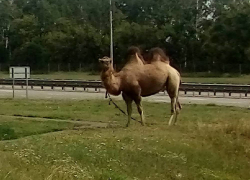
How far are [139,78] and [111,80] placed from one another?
1.01 m

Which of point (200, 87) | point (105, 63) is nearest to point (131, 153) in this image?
point (105, 63)

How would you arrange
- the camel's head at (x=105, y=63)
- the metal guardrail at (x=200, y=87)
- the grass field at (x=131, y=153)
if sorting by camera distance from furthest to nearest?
the metal guardrail at (x=200, y=87), the camel's head at (x=105, y=63), the grass field at (x=131, y=153)

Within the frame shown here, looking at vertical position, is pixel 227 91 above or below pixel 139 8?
below

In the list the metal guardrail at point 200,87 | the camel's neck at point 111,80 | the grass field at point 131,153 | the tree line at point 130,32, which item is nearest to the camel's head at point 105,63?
the camel's neck at point 111,80

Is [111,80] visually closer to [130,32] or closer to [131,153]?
[131,153]

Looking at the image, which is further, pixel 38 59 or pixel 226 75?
pixel 38 59

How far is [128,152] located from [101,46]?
55.8 meters

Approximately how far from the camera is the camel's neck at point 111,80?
51.2ft

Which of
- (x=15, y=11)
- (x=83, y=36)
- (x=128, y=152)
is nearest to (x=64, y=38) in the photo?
(x=83, y=36)

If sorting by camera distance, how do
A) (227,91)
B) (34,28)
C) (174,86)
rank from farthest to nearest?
1. (34,28)
2. (227,91)
3. (174,86)

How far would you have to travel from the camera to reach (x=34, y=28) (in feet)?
255

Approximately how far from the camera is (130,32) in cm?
6481

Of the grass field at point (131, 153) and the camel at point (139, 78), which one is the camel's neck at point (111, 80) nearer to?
the camel at point (139, 78)

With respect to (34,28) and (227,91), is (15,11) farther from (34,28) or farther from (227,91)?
(227,91)
